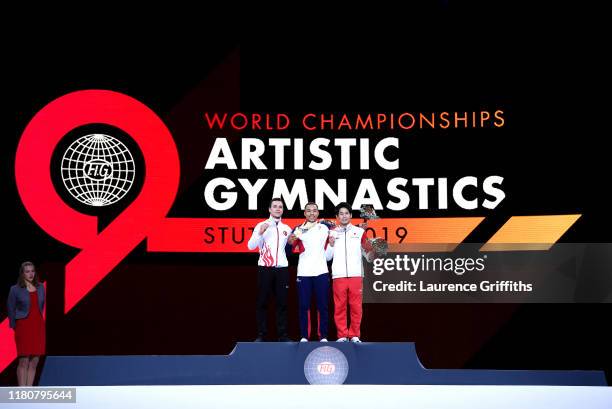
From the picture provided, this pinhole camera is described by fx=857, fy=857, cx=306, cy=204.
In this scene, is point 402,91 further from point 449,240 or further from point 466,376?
point 466,376

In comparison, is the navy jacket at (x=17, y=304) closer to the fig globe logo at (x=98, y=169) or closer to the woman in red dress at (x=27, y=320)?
the woman in red dress at (x=27, y=320)

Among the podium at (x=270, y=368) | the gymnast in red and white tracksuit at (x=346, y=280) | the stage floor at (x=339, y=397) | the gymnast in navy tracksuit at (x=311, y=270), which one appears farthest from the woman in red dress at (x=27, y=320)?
the gymnast in red and white tracksuit at (x=346, y=280)

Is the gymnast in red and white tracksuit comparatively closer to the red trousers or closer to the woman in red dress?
the red trousers

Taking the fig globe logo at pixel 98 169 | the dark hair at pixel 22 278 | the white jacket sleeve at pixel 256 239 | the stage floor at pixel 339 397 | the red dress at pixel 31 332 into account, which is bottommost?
the stage floor at pixel 339 397

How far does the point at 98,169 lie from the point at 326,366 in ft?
9.56

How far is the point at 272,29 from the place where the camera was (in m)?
7.89

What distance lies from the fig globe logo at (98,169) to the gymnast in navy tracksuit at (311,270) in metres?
1.91

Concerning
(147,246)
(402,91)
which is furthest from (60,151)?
(402,91)

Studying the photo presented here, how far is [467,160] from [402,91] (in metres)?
0.87

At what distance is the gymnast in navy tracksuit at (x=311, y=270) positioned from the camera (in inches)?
275

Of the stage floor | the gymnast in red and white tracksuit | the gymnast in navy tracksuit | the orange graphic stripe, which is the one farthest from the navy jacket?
the orange graphic stripe

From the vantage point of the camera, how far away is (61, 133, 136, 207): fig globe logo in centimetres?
791

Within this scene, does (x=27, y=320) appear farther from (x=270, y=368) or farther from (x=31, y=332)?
(x=270, y=368)

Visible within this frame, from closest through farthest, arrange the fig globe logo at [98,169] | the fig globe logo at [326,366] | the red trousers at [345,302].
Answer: the fig globe logo at [326,366] < the red trousers at [345,302] < the fig globe logo at [98,169]
